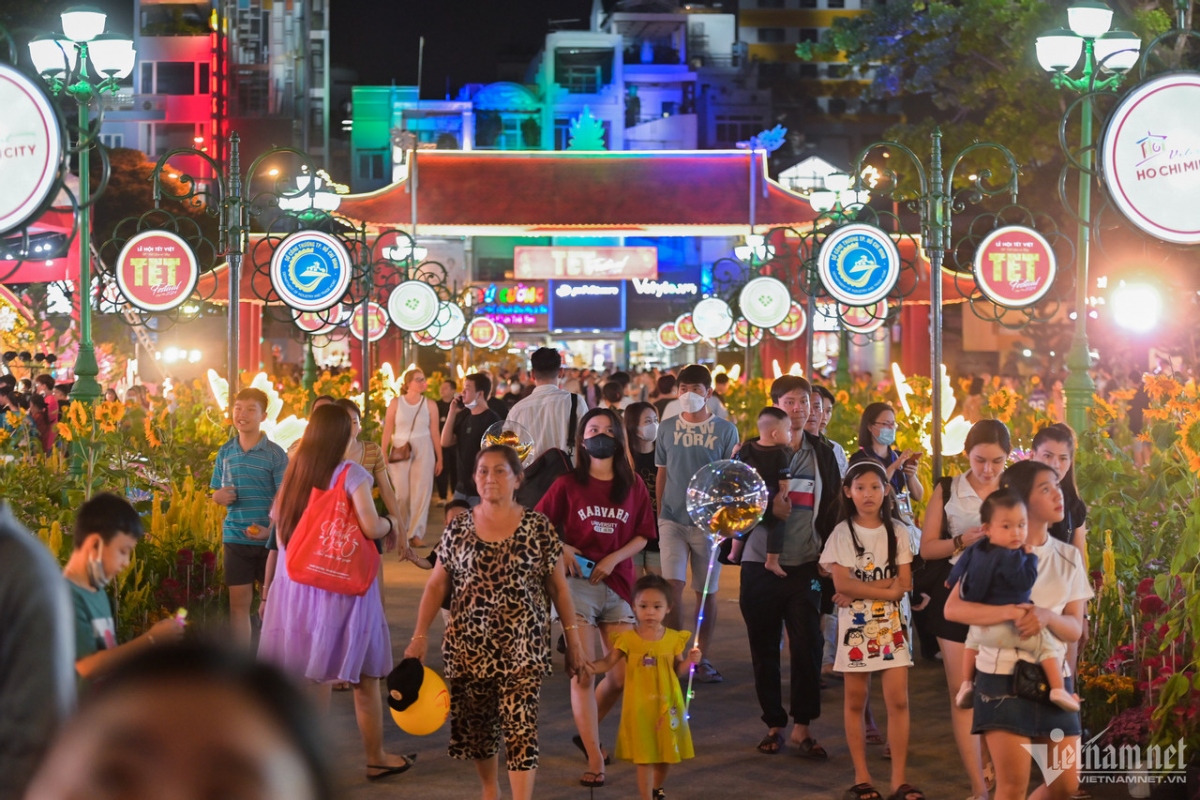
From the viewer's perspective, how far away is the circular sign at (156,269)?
12.9 meters

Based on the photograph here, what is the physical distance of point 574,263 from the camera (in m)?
40.1

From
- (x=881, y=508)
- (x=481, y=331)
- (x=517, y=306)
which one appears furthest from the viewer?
(x=517, y=306)

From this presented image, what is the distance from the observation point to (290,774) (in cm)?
107

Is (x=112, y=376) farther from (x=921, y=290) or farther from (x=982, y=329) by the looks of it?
(x=982, y=329)

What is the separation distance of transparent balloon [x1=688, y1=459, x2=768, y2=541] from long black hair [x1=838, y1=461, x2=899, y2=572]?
41 cm

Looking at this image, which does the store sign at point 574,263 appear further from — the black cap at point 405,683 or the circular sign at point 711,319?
the black cap at point 405,683

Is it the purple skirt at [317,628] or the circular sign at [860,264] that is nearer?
the purple skirt at [317,628]

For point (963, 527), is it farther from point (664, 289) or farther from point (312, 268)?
point (664, 289)

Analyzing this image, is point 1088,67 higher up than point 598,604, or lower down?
higher up

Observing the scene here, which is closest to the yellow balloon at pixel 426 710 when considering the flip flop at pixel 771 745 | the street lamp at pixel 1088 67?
the flip flop at pixel 771 745

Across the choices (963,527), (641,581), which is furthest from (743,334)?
(641,581)

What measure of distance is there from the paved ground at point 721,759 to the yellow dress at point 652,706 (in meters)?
0.56

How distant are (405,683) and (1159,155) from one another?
12.9ft

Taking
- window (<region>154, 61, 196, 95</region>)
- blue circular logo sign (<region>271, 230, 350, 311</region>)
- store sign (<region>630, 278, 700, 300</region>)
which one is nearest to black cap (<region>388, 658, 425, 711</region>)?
blue circular logo sign (<region>271, 230, 350, 311</region>)
